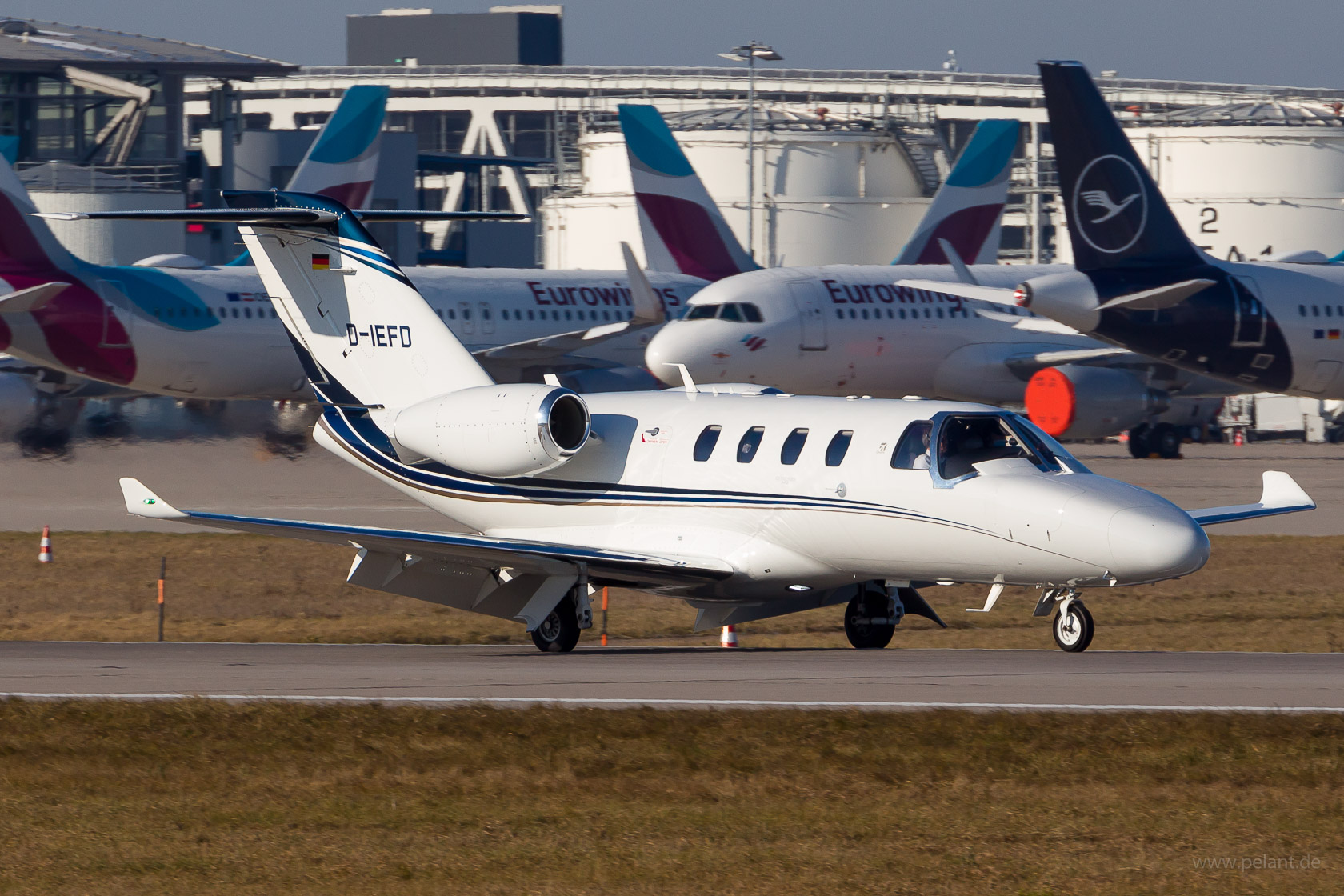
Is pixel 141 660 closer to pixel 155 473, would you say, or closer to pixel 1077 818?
pixel 1077 818

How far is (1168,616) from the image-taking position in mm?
28250

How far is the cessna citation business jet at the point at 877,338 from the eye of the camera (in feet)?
162

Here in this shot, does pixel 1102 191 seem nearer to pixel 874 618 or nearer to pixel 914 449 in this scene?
pixel 874 618

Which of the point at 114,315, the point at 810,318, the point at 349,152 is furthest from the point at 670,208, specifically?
the point at 114,315

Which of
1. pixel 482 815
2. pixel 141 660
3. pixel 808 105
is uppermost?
pixel 808 105

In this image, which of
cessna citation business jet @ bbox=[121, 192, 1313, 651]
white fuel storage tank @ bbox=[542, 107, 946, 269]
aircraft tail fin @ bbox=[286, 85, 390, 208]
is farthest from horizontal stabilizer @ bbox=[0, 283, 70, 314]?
white fuel storage tank @ bbox=[542, 107, 946, 269]

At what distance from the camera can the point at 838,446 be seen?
20.2m

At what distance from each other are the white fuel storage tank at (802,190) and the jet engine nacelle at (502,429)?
64562 mm

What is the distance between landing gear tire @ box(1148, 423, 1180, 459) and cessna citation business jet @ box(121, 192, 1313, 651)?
33547 mm

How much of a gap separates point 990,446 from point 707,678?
4.35m

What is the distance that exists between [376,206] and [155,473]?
55363 mm

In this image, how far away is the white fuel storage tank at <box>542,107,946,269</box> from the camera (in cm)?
8700

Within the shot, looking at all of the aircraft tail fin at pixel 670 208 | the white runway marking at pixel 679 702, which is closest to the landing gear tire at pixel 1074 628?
the white runway marking at pixel 679 702

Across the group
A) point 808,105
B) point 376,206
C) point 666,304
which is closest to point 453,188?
point 808,105
